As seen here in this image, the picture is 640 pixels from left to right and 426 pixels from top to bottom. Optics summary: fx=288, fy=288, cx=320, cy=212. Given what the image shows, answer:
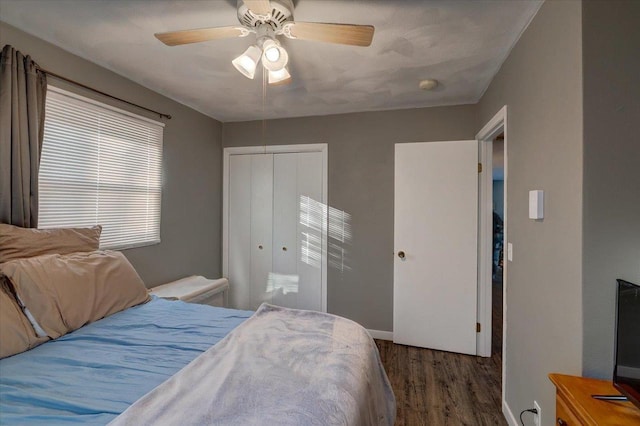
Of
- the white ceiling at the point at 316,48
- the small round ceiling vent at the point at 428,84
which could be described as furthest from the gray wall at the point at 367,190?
the small round ceiling vent at the point at 428,84

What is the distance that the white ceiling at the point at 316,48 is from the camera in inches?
60.7

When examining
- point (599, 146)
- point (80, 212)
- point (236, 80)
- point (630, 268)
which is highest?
point (236, 80)

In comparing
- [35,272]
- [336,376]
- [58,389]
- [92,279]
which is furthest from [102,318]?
[336,376]

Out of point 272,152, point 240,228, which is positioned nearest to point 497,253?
point 272,152

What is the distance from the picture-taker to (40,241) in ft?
5.26

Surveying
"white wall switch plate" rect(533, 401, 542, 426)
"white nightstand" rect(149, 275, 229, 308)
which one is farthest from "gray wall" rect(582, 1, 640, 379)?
"white nightstand" rect(149, 275, 229, 308)

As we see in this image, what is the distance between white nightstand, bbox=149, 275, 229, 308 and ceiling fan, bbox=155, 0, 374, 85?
1870 mm

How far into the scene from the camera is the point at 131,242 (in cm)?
244

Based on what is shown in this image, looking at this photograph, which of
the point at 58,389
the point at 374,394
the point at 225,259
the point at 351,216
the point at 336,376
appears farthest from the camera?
the point at 225,259

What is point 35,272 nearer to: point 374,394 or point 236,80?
point 374,394

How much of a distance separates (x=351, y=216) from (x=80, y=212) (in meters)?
2.35

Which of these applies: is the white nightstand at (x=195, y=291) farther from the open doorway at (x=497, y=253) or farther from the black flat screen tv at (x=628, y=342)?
the open doorway at (x=497, y=253)

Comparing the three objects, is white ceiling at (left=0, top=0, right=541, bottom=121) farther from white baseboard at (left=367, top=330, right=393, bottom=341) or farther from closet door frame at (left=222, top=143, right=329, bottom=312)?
white baseboard at (left=367, top=330, right=393, bottom=341)

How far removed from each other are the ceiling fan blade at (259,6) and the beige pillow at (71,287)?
1.60 m
